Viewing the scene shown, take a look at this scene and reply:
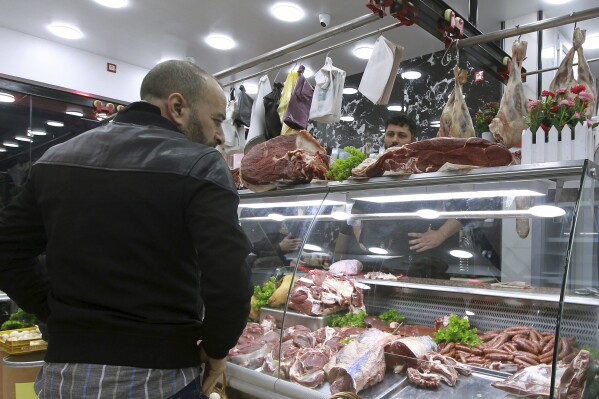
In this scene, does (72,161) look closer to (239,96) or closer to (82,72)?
(239,96)

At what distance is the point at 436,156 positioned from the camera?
273cm

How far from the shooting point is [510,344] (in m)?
2.41

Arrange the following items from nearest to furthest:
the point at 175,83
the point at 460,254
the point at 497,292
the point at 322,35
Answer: the point at 175,83 → the point at 497,292 → the point at 460,254 → the point at 322,35

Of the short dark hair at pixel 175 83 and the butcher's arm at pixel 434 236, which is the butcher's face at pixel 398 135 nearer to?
the butcher's arm at pixel 434 236

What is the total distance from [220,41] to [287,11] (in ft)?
4.68

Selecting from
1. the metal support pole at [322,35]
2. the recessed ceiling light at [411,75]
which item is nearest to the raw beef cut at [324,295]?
the metal support pole at [322,35]

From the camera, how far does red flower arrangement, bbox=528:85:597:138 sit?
2.29 m

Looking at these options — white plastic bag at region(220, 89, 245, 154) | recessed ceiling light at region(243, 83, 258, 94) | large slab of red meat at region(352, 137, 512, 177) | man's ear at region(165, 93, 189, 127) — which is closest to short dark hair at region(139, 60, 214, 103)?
man's ear at region(165, 93, 189, 127)

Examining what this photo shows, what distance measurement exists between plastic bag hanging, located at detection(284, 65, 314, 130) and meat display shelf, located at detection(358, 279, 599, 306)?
1.85 meters

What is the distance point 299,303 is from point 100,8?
4853 mm

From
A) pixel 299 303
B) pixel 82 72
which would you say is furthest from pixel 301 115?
pixel 82 72

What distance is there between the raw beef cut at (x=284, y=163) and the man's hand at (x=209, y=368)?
5.66 feet

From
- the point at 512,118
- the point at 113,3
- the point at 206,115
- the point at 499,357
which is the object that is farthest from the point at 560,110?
the point at 113,3

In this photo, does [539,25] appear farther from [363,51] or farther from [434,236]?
[363,51]
